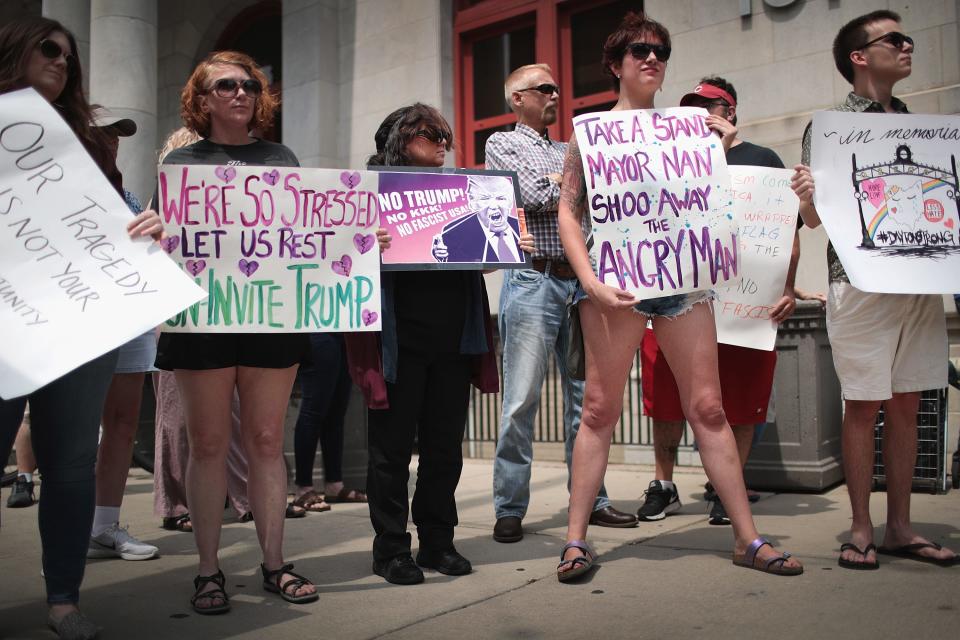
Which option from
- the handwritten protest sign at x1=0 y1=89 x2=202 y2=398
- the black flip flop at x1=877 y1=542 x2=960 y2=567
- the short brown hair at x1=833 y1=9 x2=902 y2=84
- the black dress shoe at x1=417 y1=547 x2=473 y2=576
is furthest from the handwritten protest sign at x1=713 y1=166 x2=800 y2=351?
the handwritten protest sign at x1=0 y1=89 x2=202 y2=398

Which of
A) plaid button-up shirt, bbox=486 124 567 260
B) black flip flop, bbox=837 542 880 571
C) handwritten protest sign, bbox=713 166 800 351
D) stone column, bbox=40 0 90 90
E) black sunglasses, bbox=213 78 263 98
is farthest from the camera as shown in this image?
stone column, bbox=40 0 90 90

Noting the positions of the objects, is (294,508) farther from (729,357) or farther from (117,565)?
(729,357)

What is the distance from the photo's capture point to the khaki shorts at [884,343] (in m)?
3.57

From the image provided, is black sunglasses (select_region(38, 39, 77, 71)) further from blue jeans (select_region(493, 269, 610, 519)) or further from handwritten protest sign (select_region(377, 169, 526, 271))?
blue jeans (select_region(493, 269, 610, 519))

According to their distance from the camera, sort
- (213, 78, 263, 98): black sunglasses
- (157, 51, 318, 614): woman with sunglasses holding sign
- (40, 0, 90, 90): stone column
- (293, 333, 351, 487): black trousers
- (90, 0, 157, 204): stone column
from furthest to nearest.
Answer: (40, 0, 90, 90): stone column → (90, 0, 157, 204): stone column → (293, 333, 351, 487): black trousers → (213, 78, 263, 98): black sunglasses → (157, 51, 318, 614): woman with sunglasses holding sign

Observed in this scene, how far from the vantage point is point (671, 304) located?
3.61 meters

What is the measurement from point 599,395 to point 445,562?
0.97 meters

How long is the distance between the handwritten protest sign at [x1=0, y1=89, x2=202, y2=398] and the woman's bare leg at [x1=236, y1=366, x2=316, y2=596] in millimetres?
589

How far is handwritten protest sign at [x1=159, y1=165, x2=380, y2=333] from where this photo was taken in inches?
129

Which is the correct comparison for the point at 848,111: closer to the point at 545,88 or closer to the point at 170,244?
the point at 545,88

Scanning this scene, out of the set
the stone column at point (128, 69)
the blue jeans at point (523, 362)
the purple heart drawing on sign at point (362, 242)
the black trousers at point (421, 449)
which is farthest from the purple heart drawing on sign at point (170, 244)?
the stone column at point (128, 69)

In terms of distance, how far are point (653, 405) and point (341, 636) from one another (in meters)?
2.67

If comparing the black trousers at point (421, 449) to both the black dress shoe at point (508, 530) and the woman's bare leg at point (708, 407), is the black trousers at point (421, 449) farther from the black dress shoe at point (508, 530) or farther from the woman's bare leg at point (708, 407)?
the woman's bare leg at point (708, 407)

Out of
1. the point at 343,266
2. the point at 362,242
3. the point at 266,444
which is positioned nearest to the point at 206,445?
the point at 266,444
